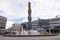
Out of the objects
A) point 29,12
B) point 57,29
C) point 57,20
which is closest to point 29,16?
point 29,12

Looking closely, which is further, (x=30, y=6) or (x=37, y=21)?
(x=37, y=21)

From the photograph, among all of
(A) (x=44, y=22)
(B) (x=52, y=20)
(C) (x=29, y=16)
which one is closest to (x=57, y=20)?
(B) (x=52, y=20)

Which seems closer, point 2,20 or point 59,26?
point 2,20

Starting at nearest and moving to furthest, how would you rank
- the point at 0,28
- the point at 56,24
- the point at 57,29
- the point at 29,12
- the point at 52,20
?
the point at 29,12 < the point at 0,28 < the point at 57,29 < the point at 56,24 < the point at 52,20

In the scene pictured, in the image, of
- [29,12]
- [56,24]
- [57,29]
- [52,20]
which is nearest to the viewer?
[29,12]

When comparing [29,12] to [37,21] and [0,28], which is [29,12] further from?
[37,21]

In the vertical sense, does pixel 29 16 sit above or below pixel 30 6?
below

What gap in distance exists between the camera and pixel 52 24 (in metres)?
99.8

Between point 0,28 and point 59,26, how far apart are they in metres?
37.0

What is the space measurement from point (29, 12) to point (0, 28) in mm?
40729

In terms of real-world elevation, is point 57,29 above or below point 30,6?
below

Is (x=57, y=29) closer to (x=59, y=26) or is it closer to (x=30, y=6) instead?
(x=59, y=26)

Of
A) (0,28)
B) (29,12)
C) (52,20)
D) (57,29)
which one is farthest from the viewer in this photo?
(52,20)

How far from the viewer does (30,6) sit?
1658 inches
